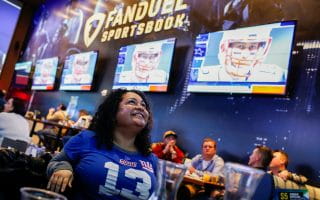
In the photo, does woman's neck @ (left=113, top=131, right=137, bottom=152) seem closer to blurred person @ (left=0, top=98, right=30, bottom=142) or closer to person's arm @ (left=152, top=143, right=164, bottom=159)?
blurred person @ (left=0, top=98, right=30, bottom=142)

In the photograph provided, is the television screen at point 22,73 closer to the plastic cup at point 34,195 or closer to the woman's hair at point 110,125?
the woman's hair at point 110,125

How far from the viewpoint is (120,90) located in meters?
1.82

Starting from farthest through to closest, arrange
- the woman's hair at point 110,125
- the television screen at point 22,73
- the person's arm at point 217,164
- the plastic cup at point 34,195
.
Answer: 1. the television screen at point 22,73
2. the person's arm at point 217,164
3. the woman's hair at point 110,125
4. the plastic cup at point 34,195

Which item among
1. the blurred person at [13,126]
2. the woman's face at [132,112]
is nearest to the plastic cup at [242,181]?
the woman's face at [132,112]

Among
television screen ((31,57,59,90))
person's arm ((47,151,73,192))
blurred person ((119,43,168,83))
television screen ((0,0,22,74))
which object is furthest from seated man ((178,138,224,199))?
television screen ((0,0,22,74))

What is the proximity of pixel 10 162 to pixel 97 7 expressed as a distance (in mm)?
6693

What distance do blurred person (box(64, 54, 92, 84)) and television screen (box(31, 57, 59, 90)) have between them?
0.83 m

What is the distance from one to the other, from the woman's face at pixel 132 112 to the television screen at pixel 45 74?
6.63 metres

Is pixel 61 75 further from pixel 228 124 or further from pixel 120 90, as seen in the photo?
pixel 120 90

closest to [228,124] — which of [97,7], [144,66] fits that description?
[144,66]

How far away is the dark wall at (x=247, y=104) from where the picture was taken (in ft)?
12.1

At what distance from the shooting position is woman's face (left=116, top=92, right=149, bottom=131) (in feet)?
5.28

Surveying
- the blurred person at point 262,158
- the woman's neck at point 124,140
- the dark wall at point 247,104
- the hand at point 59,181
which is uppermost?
the dark wall at point 247,104

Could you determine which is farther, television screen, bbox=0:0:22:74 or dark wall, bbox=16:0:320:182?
television screen, bbox=0:0:22:74
